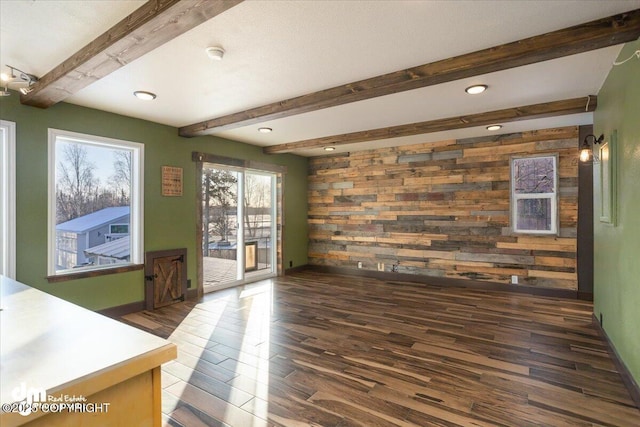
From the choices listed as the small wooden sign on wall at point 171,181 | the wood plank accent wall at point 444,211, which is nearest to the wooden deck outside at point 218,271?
the small wooden sign on wall at point 171,181

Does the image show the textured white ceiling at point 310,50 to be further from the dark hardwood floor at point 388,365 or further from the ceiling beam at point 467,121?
the dark hardwood floor at point 388,365

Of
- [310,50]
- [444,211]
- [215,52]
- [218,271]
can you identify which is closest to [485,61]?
[310,50]

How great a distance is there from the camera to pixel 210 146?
528 cm

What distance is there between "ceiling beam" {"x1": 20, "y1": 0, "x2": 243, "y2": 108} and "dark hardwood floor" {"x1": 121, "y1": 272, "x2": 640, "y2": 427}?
2.38m

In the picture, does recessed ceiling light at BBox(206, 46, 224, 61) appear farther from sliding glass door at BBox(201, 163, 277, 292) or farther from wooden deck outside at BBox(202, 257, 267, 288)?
wooden deck outside at BBox(202, 257, 267, 288)

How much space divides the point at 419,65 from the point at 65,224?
409 centimetres

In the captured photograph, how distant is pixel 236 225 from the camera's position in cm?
578

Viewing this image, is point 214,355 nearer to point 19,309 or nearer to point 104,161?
point 19,309

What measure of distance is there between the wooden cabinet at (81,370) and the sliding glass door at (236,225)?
170 inches

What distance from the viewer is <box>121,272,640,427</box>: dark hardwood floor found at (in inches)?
83.0

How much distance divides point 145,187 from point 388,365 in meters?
3.70

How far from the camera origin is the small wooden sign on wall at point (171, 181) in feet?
15.1

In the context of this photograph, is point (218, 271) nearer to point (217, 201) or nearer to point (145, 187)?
point (217, 201)

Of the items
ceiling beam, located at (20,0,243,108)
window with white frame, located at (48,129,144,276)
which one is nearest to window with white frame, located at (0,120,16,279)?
window with white frame, located at (48,129,144,276)
